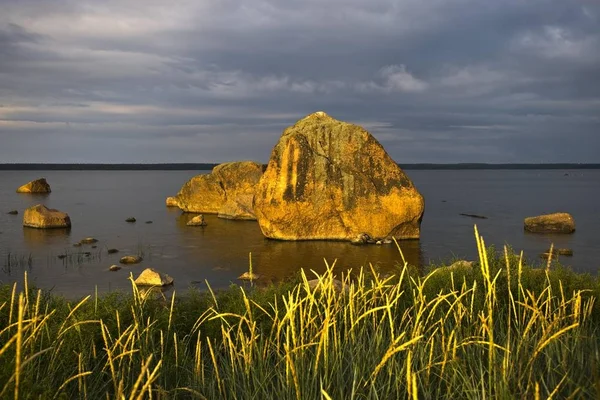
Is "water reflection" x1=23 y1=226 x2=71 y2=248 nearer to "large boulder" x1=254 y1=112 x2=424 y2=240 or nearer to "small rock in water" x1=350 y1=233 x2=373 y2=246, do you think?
"large boulder" x1=254 y1=112 x2=424 y2=240

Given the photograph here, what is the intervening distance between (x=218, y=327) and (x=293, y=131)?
22475mm

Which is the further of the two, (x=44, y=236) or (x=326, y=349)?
(x=44, y=236)

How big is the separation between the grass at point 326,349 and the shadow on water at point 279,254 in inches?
379

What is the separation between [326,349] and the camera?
6992mm

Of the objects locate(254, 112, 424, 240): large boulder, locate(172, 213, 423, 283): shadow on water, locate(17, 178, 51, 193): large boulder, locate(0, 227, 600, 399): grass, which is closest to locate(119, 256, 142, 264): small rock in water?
locate(172, 213, 423, 283): shadow on water

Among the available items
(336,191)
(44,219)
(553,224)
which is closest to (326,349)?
(336,191)

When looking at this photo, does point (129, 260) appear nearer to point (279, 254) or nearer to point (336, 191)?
point (279, 254)

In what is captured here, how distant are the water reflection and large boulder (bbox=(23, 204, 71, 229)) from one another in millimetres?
512

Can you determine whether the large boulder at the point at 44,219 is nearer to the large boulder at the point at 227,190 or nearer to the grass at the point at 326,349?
the large boulder at the point at 227,190

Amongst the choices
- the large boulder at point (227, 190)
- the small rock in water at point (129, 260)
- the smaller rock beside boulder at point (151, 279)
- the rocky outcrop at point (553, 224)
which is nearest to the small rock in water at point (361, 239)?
the small rock in water at point (129, 260)

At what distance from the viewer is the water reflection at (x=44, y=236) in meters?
31.7

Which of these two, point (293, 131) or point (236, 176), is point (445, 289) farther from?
point (236, 176)

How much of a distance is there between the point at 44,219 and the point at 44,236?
4.15 meters

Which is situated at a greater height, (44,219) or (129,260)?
(44,219)
